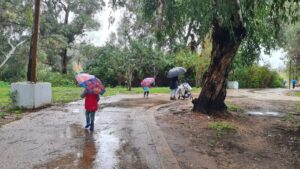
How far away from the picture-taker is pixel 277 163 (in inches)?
304

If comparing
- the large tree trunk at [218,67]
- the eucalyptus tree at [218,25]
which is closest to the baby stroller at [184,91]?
the eucalyptus tree at [218,25]

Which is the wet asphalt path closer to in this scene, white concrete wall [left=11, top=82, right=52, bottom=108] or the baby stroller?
white concrete wall [left=11, top=82, right=52, bottom=108]

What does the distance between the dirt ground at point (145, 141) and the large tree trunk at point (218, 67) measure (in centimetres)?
60

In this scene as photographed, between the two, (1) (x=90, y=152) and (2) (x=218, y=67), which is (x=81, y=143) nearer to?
(1) (x=90, y=152)

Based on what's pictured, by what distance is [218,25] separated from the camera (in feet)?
41.5

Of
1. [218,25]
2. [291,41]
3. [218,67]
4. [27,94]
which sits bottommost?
[27,94]

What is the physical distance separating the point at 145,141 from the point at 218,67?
578 centimetres

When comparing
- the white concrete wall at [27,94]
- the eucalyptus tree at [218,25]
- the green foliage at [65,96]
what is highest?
the eucalyptus tree at [218,25]

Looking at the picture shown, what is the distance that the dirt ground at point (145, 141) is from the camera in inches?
262

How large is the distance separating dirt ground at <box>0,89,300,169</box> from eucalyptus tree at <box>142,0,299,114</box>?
1162 millimetres

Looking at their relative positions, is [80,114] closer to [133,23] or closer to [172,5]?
[172,5]

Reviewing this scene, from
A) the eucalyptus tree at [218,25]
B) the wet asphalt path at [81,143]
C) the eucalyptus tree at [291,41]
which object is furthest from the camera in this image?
the eucalyptus tree at [291,41]

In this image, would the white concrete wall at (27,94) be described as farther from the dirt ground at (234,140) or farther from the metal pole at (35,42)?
the dirt ground at (234,140)

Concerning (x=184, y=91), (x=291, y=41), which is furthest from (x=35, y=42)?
(x=291, y=41)
